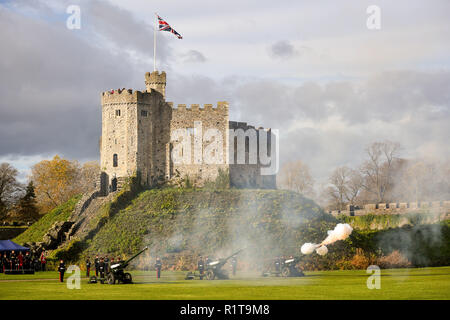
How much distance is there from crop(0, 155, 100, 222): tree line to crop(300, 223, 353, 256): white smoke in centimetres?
5498

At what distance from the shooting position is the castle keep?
71.8m

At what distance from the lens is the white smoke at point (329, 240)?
5203cm

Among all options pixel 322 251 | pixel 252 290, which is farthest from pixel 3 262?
pixel 252 290

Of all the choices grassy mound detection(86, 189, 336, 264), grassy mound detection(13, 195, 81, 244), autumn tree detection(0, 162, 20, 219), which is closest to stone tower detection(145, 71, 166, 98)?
grassy mound detection(86, 189, 336, 264)

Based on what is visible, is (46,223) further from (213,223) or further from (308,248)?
(308,248)

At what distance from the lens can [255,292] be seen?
3136 cm

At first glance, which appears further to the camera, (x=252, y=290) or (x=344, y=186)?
(x=344, y=186)

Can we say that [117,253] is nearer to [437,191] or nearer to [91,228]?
[91,228]

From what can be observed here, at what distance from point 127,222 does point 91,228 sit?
3728mm

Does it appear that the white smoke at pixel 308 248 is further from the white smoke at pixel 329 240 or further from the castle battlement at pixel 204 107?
the castle battlement at pixel 204 107

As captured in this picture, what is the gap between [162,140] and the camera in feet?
240

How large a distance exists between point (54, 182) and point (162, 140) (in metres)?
39.4
